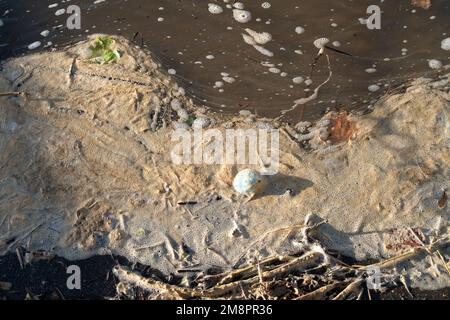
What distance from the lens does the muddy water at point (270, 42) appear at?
13.1 feet

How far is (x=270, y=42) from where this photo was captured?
4230mm

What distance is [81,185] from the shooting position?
3.65 m

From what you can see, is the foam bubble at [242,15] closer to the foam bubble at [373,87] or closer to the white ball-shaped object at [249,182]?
the foam bubble at [373,87]

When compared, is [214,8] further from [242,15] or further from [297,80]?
[297,80]

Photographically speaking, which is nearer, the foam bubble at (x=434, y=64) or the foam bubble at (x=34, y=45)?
the foam bubble at (x=434, y=64)

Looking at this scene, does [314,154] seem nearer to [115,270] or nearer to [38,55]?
Answer: [115,270]

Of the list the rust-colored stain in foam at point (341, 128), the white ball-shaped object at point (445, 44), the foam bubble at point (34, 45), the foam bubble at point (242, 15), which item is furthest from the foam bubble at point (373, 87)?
the foam bubble at point (34, 45)

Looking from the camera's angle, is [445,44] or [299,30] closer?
[445,44]

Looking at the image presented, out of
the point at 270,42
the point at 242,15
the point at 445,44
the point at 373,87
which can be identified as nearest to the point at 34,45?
the point at 242,15

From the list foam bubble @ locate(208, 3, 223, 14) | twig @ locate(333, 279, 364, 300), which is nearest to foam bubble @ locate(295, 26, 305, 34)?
foam bubble @ locate(208, 3, 223, 14)

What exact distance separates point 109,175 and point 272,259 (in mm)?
1244

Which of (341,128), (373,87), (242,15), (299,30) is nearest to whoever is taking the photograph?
(341,128)

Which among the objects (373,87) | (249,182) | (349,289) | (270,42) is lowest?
(349,289)

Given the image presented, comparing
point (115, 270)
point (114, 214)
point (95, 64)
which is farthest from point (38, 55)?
point (115, 270)
